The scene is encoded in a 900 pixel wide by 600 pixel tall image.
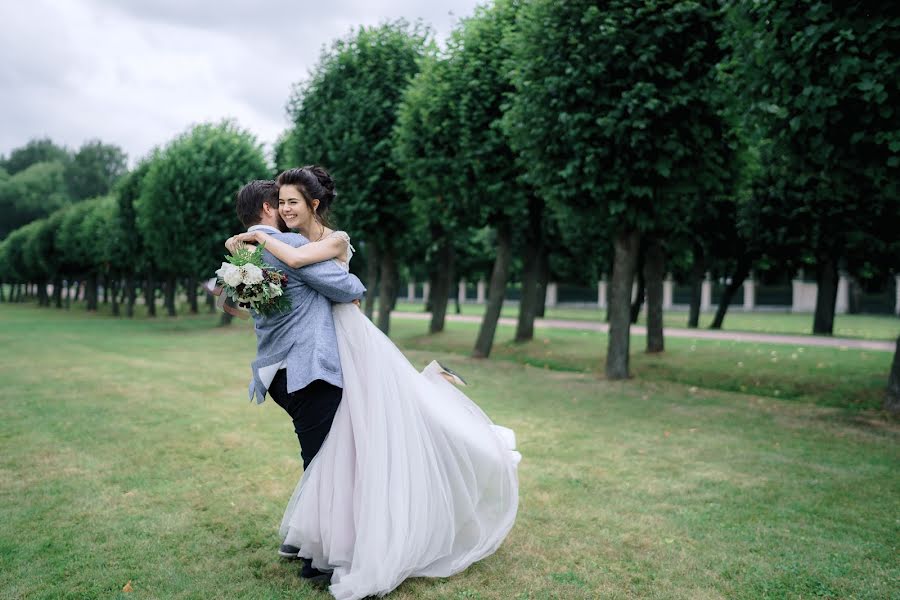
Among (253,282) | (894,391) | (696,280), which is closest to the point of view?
(253,282)

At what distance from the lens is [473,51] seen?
59.6 ft

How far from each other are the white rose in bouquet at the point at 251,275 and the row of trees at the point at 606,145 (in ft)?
26.6

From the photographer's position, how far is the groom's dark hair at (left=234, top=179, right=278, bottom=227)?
454 cm

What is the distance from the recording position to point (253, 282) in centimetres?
404

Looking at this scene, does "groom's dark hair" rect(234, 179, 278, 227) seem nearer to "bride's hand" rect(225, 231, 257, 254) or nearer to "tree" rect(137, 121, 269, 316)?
"bride's hand" rect(225, 231, 257, 254)

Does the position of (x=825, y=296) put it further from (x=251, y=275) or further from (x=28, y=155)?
(x=28, y=155)

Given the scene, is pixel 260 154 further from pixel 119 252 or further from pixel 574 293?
pixel 574 293

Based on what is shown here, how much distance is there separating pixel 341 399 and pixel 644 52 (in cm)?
1081

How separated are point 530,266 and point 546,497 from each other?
15.8m

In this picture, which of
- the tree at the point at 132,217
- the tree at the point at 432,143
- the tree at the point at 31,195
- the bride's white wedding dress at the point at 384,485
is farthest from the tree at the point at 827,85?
the tree at the point at 31,195

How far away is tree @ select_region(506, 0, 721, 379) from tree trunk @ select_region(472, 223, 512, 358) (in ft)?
18.2

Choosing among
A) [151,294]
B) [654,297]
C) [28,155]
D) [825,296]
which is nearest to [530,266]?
[654,297]

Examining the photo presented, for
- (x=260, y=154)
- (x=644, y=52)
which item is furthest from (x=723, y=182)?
(x=260, y=154)

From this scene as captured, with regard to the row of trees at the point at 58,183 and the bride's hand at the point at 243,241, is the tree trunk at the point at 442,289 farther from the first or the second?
the row of trees at the point at 58,183
